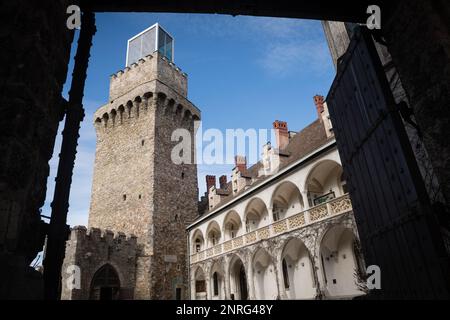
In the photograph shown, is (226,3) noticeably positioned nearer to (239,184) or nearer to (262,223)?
(262,223)

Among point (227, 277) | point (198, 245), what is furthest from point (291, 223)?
point (198, 245)

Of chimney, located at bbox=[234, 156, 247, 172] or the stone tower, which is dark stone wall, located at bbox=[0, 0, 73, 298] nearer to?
the stone tower

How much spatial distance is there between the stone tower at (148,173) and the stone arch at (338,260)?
1222 cm

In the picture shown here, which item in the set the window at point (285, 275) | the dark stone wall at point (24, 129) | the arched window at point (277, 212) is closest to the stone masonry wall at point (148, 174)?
the arched window at point (277, 212)

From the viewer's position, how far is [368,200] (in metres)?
3.85

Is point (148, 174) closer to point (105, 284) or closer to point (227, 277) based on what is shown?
point (105, 284)

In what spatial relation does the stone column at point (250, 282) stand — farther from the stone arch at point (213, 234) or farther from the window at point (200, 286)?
the window at point (200, 286)

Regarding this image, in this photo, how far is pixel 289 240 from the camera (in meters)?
17.8

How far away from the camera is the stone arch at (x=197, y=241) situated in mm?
26016

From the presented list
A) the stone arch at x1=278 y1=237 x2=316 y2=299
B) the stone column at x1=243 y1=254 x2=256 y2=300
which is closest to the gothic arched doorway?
the stone column at x1=243 y1=254 x2=256 y2=300

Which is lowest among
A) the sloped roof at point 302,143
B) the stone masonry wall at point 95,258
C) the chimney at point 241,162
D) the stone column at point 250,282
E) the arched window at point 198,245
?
the stone column at point 250,282

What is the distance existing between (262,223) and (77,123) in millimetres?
20062

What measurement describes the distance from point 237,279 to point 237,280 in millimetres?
82

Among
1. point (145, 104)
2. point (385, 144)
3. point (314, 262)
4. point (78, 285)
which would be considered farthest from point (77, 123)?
point (145, 104)
